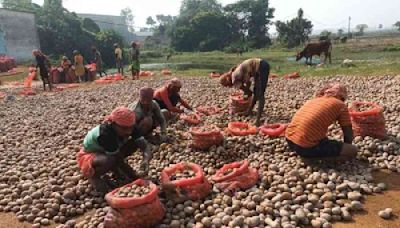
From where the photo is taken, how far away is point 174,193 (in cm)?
424

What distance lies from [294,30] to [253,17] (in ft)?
31.1

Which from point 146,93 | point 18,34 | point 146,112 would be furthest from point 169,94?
point 18,34

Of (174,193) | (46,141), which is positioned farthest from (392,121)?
(46,141)

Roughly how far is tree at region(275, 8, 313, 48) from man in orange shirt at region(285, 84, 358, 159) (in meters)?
39.4

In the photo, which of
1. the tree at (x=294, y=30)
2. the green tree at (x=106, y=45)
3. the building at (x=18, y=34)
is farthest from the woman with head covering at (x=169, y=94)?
the tree at (x=294, y=30)

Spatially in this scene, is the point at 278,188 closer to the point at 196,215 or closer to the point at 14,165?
the point at 196,215

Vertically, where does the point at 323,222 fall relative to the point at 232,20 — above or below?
below

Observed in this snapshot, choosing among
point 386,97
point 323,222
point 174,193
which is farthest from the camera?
point 386,97

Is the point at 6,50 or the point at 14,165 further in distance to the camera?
the point at 6,50

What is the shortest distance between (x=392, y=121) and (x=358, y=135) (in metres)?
1.26

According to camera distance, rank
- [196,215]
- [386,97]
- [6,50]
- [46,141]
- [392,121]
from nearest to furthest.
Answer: [196,215], [392,121], [46,141], [386,97], [6,50]

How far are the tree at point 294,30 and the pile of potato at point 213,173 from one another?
36615mm

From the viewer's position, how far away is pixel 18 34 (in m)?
27.2

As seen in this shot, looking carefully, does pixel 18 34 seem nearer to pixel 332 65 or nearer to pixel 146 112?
pixel 332 65
